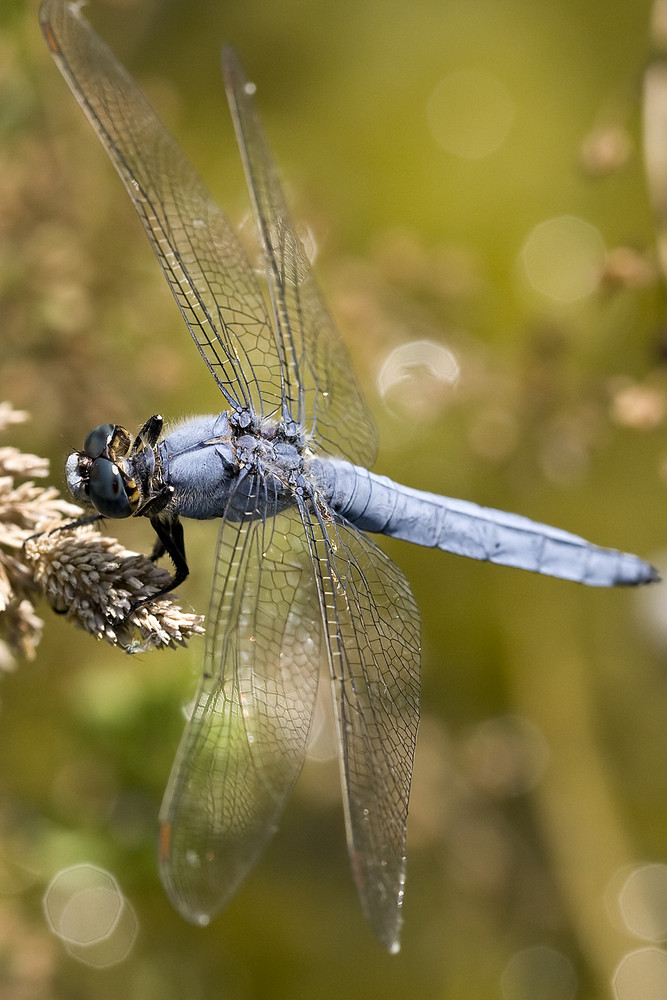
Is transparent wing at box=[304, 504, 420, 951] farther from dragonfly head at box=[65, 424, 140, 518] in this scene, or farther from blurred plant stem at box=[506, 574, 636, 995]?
blurred plant stem at box=[506, 574, 636, 995]

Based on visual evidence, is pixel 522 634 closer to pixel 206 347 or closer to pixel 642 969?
pixel 642 969

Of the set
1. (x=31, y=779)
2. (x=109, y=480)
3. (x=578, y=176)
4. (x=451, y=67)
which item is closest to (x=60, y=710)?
(x=31, y=779)

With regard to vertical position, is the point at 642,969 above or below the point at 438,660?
below

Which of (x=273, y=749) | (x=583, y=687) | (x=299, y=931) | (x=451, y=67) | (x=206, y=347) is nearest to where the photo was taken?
(x=273, y=749)

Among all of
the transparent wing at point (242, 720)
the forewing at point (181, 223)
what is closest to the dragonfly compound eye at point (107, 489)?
the transparent wing at point (242, 720)

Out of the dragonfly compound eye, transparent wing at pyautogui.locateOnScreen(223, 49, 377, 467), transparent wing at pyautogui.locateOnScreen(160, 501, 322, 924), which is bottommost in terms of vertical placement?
transparent wing at pyautogui.locateOnScreen(160, 501, 322, 924)

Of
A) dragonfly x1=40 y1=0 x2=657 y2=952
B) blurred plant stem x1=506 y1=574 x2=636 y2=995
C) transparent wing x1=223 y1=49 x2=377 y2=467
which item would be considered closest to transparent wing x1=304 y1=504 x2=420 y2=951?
dragonfly x1=40 y1=0 x2=657 y2=952

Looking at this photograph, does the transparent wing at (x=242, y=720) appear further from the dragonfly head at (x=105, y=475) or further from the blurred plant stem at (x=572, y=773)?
the blurred plant stem at (x=572, y=773)

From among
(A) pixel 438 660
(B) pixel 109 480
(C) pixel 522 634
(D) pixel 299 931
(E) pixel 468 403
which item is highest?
(E) pixel 468 403
